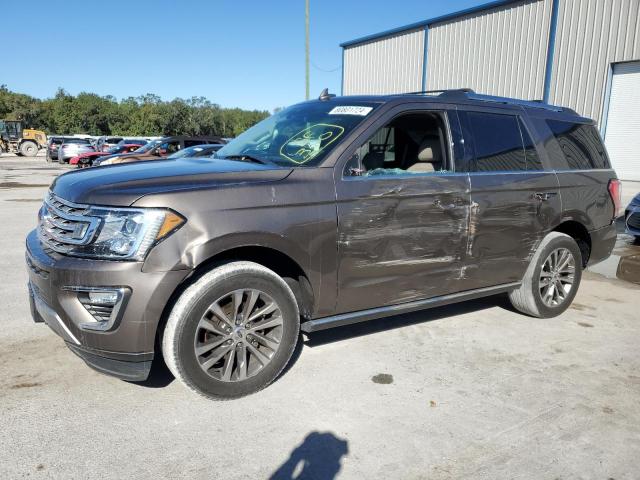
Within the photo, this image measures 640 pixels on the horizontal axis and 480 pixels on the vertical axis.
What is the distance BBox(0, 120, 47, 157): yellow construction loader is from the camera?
148 ft

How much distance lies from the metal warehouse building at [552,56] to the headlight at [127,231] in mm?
18568

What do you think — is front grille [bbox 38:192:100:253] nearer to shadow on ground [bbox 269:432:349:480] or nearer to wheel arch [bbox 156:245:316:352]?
wheel arch [bbox 156:245:316:352]

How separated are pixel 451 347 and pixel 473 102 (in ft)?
6.67

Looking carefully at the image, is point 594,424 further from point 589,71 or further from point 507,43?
point 507,43

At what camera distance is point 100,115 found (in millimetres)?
73062

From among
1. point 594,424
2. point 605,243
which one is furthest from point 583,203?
point 594,424

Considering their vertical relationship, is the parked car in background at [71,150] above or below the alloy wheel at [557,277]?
above

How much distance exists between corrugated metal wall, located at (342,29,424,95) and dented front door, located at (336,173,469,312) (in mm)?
21419

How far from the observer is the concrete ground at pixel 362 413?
8.47ft

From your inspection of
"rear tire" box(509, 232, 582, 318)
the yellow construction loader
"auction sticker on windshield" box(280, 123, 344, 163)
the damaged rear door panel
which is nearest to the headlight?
"auction sticker on windshield" box(280, 123, 344, 163)

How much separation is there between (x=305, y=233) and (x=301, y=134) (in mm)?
1007

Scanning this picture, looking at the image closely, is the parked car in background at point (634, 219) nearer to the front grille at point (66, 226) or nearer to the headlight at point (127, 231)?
the headlight at point (127, 231)

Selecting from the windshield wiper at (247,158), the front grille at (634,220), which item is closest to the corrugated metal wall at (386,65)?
the front grille at (634,220)

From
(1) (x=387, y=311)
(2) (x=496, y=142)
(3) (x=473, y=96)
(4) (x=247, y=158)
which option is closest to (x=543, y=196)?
(2) (x=496, y=142)
